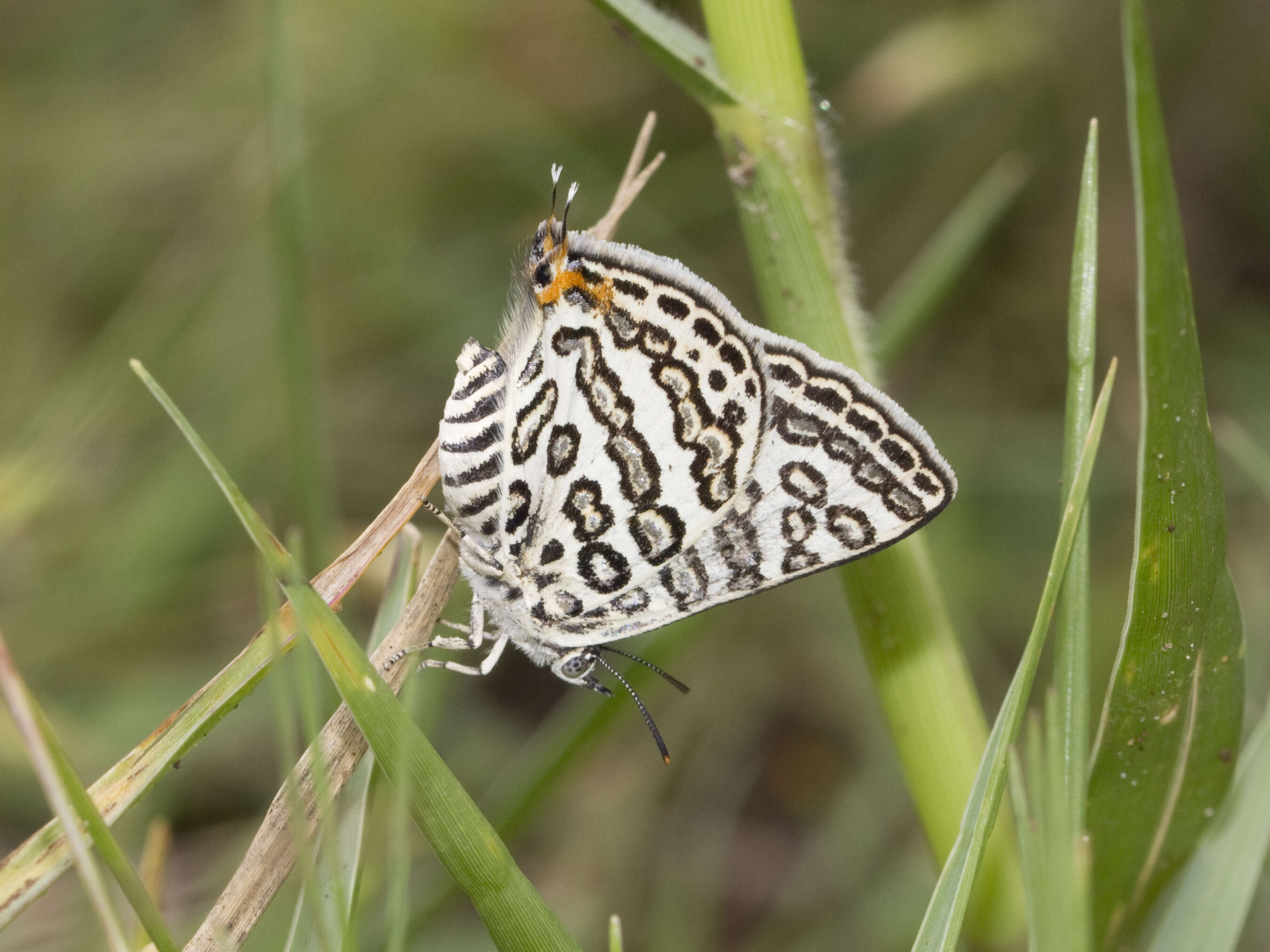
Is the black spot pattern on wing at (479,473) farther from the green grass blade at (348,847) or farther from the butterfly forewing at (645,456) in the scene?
the green grass blade at (348,847)

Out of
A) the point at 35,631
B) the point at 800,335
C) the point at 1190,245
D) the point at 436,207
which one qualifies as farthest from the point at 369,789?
the point at 1190,245

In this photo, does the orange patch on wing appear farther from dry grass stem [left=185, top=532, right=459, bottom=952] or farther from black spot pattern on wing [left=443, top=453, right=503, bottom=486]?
dry grass stem [left=185, top=532, right=459, bottom=952]

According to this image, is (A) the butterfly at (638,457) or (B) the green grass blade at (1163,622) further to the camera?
(A) the butterfly at (638,457)

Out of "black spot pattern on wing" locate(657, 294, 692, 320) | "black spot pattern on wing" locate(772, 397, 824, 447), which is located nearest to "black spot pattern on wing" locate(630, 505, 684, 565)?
"black spot pattern on wing" locate(772, 397, 824, 447)

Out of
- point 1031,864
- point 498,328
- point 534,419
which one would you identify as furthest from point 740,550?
point 498,328

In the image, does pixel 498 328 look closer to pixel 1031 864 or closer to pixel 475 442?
pixel 475 442

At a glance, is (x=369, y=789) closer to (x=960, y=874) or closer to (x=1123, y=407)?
(x=960, y=874)

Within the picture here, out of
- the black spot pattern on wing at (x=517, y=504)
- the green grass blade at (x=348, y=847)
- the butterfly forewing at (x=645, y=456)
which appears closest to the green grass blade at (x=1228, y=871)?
the butterfly forewing at (x=645, y=456)
